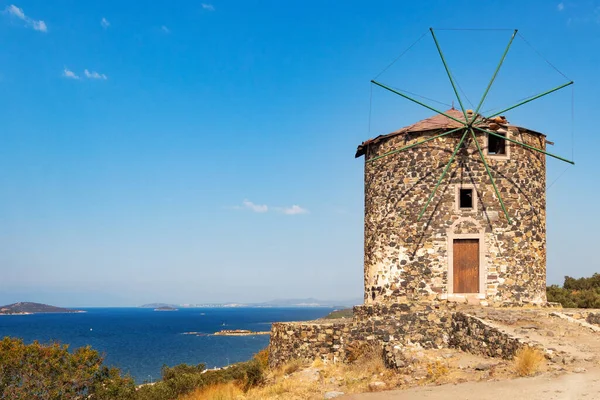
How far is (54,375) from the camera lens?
1556 centimetres

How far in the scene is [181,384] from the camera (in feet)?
48.9

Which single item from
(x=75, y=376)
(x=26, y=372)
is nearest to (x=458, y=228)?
(x=75, y=376)

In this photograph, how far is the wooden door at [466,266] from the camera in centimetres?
1548

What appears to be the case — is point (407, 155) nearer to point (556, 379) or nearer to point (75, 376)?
point (556, 379)

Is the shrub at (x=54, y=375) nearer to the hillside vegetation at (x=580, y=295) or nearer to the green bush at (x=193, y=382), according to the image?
the green bush at (x=193, y=382)

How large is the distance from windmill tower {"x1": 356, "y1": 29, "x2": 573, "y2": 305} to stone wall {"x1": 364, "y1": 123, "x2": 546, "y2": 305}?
28 mm

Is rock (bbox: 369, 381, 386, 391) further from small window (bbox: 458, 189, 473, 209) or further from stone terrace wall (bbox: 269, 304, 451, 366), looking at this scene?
small window (bbox: 458, 189, 473, 209)

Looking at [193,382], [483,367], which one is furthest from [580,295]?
[193,382]

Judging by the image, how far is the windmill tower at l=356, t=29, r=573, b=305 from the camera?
610 inches

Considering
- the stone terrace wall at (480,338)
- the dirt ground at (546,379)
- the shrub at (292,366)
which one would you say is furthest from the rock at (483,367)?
the shrub at (292,366)

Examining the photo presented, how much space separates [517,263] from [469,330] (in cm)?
375

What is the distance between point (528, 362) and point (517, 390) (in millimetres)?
1337

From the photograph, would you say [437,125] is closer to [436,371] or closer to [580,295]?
[436,371]

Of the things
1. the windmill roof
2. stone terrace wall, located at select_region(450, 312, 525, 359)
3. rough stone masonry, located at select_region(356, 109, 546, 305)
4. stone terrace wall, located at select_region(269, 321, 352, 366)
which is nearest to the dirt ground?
stone terrace wall, located at select_region(450, 312, 525, 359)
